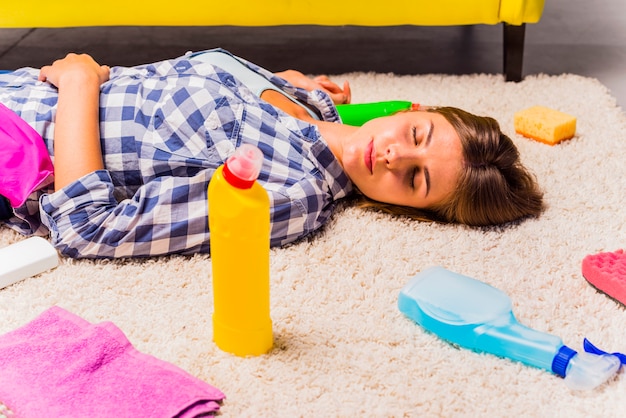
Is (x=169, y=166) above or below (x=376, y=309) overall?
above

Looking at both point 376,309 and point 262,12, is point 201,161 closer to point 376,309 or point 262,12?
point 376,309

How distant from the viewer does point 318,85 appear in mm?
1650

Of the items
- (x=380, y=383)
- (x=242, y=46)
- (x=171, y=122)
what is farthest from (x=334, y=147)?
(x=242, y=46)

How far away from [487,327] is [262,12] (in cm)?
126

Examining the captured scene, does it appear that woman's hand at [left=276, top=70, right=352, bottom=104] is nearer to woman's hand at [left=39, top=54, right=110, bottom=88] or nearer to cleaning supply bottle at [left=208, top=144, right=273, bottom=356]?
woman's hand at [left=39, top=54, right=110, bottom=88]

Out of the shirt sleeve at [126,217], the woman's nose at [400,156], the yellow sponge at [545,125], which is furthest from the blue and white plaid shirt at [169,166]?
the yellow sponge at [545,125]

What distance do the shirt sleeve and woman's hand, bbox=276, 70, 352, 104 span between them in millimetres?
525

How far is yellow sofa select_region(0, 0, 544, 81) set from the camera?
192 cm

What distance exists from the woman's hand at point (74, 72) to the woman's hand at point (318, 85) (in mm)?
425

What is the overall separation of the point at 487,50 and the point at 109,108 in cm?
155

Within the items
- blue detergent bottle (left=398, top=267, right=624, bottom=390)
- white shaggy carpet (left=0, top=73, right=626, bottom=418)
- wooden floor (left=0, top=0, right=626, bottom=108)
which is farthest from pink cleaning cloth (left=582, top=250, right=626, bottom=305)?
wooden floor (left=0, top=0, right=626, bottom=108)

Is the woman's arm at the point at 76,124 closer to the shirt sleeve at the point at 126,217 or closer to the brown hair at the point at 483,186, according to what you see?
the shirt sleeve at the point at 126,217

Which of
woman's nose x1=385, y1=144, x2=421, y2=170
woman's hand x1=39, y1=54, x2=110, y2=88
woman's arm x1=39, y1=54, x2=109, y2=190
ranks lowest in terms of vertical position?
woman's nose x1=385, y1=144, x2=421, y2=170

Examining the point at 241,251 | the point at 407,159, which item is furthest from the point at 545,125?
the point at 241,251
